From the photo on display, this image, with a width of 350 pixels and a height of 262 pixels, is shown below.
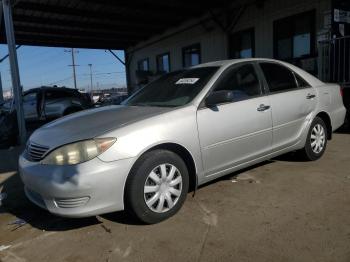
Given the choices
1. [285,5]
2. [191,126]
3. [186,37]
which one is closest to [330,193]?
[191,126]

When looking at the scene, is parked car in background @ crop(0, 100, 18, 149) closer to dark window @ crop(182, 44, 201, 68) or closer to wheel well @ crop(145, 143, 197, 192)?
wheel well @ crop(145, 143, 197, 192)

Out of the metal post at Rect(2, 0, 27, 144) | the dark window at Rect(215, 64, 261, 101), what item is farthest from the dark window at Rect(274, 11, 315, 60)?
the metal post at Rect(2, 0, 27, 144)

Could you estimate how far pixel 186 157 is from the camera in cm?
361

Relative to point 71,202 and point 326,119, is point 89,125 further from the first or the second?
point 326,119

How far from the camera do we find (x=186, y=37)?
52.0 feet

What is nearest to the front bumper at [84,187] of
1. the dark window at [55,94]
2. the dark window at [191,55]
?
the dark window at [55,94]

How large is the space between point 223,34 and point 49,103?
663 centimetres

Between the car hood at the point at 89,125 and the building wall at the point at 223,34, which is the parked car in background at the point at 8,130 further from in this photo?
the building wall at the point at 223,34

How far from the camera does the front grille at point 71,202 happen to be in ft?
9.96

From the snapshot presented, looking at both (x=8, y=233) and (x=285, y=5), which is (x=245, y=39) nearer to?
(x=285, y=5)

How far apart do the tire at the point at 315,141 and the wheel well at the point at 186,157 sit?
2.04m

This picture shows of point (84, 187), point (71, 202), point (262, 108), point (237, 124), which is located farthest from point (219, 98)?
point (71, 202)

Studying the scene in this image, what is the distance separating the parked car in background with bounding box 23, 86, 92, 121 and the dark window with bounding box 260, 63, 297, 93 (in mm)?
9100

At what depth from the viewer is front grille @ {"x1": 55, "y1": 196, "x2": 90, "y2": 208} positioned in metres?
3.04
